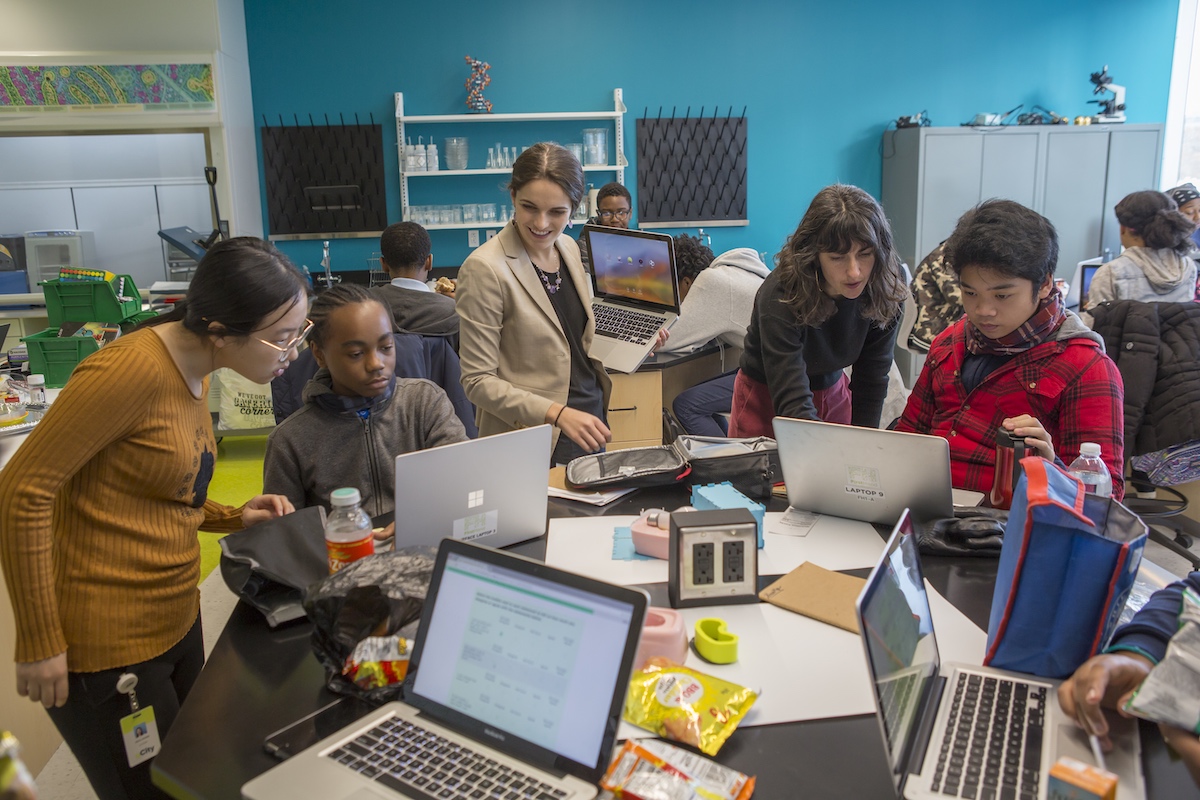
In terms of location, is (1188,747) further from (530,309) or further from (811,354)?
(530,309)

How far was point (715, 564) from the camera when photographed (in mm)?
1419

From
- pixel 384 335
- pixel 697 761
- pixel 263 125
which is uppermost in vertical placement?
pixel 263 125

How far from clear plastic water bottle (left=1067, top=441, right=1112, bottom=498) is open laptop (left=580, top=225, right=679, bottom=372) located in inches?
40.8

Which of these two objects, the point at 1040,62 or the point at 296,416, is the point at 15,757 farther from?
the point at 1040,62

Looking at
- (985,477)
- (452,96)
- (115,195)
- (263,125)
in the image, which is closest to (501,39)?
(452,96)

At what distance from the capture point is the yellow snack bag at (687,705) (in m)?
1.05

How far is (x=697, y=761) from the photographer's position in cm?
100

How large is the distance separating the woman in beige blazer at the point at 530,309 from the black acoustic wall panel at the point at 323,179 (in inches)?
155

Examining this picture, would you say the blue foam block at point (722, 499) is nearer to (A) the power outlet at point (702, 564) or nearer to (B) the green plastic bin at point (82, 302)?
(A) the power outlet at point (702, 564)

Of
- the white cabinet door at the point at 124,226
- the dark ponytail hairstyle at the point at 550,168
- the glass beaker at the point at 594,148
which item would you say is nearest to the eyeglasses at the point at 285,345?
the dark ponytail hairstyle at the point at 550,168

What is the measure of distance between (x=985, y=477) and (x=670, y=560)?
0.85 metres

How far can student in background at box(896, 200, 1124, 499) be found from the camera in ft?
5.65

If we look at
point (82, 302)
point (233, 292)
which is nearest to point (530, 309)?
point (233, 292)

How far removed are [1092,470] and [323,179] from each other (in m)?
5.36
